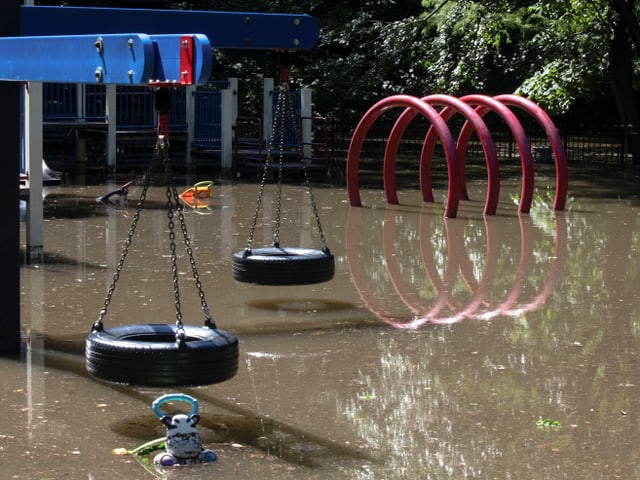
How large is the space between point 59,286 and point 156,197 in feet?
26.7

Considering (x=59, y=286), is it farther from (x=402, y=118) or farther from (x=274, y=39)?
(x=402, y=118)

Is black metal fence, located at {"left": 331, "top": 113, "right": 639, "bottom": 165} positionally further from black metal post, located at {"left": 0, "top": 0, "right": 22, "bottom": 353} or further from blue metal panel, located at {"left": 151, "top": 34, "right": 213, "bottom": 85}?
blue metal panel, located at {"left": 151, "top": 34, "right": 213, "bottom": 85}

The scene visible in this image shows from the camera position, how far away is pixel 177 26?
30.1 feet

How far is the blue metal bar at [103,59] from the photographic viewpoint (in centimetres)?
574

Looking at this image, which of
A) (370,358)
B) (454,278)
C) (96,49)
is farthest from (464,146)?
(96,49)

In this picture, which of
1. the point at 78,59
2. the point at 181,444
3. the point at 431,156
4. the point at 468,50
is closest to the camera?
the point at 181,444

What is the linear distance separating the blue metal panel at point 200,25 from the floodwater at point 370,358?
6.79 ft

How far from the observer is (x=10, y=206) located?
8195mm

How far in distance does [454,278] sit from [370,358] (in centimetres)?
354

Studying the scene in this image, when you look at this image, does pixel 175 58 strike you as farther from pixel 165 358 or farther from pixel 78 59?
Answer: pixel 165 358

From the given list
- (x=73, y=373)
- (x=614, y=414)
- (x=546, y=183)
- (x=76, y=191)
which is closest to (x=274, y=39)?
(x=73, y=373)

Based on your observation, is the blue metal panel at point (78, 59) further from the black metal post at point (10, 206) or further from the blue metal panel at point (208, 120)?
the blue metal panel at point (208, 120)

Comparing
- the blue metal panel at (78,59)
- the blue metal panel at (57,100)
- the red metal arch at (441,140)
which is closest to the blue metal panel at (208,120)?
the blue metal panel at (57,100)

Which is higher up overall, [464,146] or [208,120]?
[208,120]
